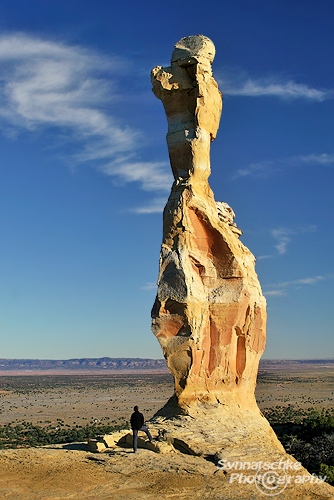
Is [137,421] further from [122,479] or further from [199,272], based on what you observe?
[199,272]

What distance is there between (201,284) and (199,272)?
0.45 metres

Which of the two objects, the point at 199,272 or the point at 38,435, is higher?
the point at 199,272

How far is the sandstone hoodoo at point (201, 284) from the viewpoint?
1917 centimetres

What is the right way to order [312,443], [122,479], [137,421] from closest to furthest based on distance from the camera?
1. [122,479]
2. [137,421]
3. [312,443]

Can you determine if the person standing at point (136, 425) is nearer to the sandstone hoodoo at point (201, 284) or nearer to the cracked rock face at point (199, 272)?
the sandstone hoodoo at point (201, 284)

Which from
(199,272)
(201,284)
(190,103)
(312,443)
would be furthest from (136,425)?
(312,443)

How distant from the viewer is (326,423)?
33062 mm

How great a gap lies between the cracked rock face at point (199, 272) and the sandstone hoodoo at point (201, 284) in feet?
0.11

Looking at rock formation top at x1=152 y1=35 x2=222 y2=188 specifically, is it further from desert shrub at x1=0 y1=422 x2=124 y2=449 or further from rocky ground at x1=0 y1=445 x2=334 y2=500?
desert shrub at x1=0 y1=422 x2=124 y2=449

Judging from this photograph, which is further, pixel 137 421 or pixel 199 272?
pixel 199 272

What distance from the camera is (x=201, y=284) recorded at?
20.1m

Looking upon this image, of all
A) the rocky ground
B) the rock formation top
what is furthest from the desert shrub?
the rock formation top

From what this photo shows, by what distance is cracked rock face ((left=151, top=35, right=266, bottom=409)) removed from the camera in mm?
19234

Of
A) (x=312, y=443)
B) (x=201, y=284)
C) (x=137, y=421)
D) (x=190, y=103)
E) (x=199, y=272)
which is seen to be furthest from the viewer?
(x=312, y=443)
